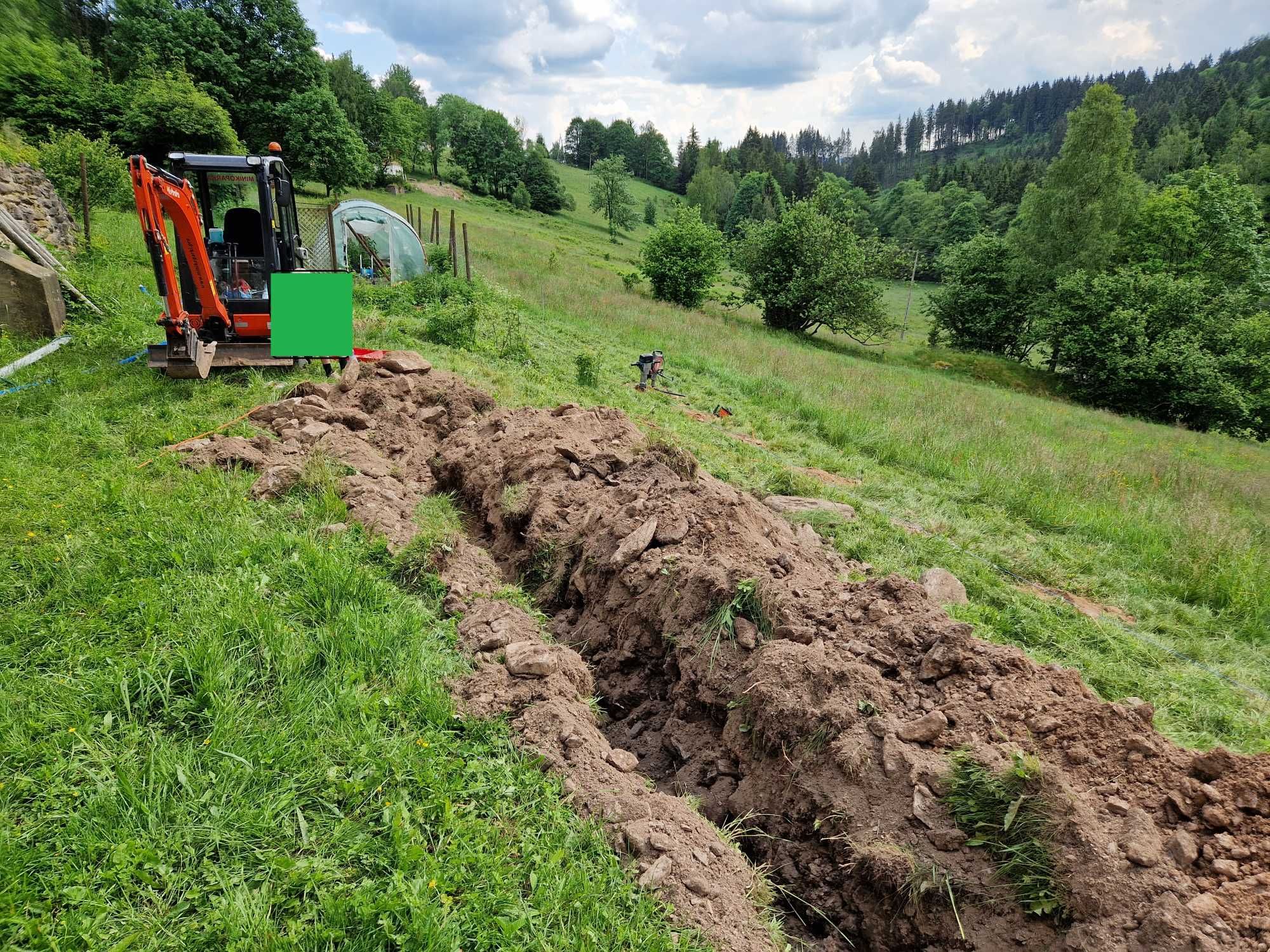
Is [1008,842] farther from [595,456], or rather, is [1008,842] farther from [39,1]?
[39,1]

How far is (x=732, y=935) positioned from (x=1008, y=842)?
1270 millimetres

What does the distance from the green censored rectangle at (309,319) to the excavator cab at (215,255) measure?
0.73ft

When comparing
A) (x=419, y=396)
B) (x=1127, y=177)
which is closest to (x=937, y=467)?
(x=419, y=396)

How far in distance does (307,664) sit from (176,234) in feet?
24.2

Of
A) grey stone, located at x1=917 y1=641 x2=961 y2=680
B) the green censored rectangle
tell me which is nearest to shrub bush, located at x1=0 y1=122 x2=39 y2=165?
the green censored rectangle

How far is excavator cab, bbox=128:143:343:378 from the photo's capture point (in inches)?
292

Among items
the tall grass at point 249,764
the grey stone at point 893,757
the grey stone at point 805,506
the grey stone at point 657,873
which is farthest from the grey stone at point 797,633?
the grey stone at point 805,506

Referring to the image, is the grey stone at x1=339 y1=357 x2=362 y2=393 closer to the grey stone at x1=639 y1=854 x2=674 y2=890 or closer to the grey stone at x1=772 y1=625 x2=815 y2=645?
the grey stone at x1=772 y1=625 x2=815 y2=645

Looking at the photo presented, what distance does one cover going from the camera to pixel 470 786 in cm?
285

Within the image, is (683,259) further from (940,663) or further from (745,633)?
(940,663)

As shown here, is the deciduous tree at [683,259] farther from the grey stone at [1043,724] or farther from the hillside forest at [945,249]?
the grey stone at [1043,724]

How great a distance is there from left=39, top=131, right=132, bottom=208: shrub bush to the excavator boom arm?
10.6 meters

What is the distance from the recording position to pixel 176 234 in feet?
26.0

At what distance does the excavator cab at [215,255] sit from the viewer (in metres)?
7.41
